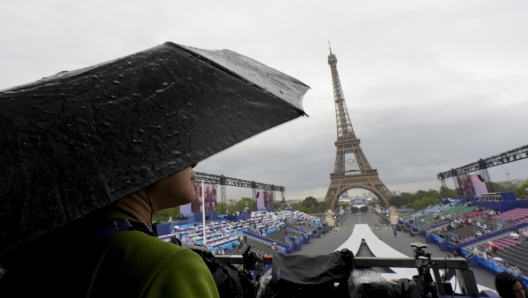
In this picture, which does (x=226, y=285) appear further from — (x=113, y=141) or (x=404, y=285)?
(x=113, y=141)

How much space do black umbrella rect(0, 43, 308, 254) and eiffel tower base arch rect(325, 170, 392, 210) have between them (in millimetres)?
39274

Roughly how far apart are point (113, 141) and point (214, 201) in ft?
78.6

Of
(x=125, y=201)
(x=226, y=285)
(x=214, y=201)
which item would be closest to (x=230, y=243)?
(x=214, y=201)

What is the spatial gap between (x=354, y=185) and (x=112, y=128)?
4012 centimetres

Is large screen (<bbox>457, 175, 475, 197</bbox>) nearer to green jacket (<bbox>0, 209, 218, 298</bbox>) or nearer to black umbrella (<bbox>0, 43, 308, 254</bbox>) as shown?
black umbrella (<bbox>0, 43, 308, 254</bbox>)

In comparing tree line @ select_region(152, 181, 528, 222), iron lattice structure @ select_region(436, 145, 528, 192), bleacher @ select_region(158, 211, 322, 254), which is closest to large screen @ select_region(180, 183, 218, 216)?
bleacher @ select_region(158, 211, 322, 254)

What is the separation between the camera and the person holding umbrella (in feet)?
1.38

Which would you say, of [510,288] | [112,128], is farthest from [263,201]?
[112,128]

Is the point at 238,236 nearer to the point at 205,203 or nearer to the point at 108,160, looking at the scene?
the point at 205,203

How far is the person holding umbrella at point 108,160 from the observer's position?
42 cm

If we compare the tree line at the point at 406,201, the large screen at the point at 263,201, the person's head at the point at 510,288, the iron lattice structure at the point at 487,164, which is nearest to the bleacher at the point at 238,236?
the large screen at the point at 263,201

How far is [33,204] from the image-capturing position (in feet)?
1.34

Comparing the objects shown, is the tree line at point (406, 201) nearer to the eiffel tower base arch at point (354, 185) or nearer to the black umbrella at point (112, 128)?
the eiffel tower base arch at point (354, 185)

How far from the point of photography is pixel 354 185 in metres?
37.7
